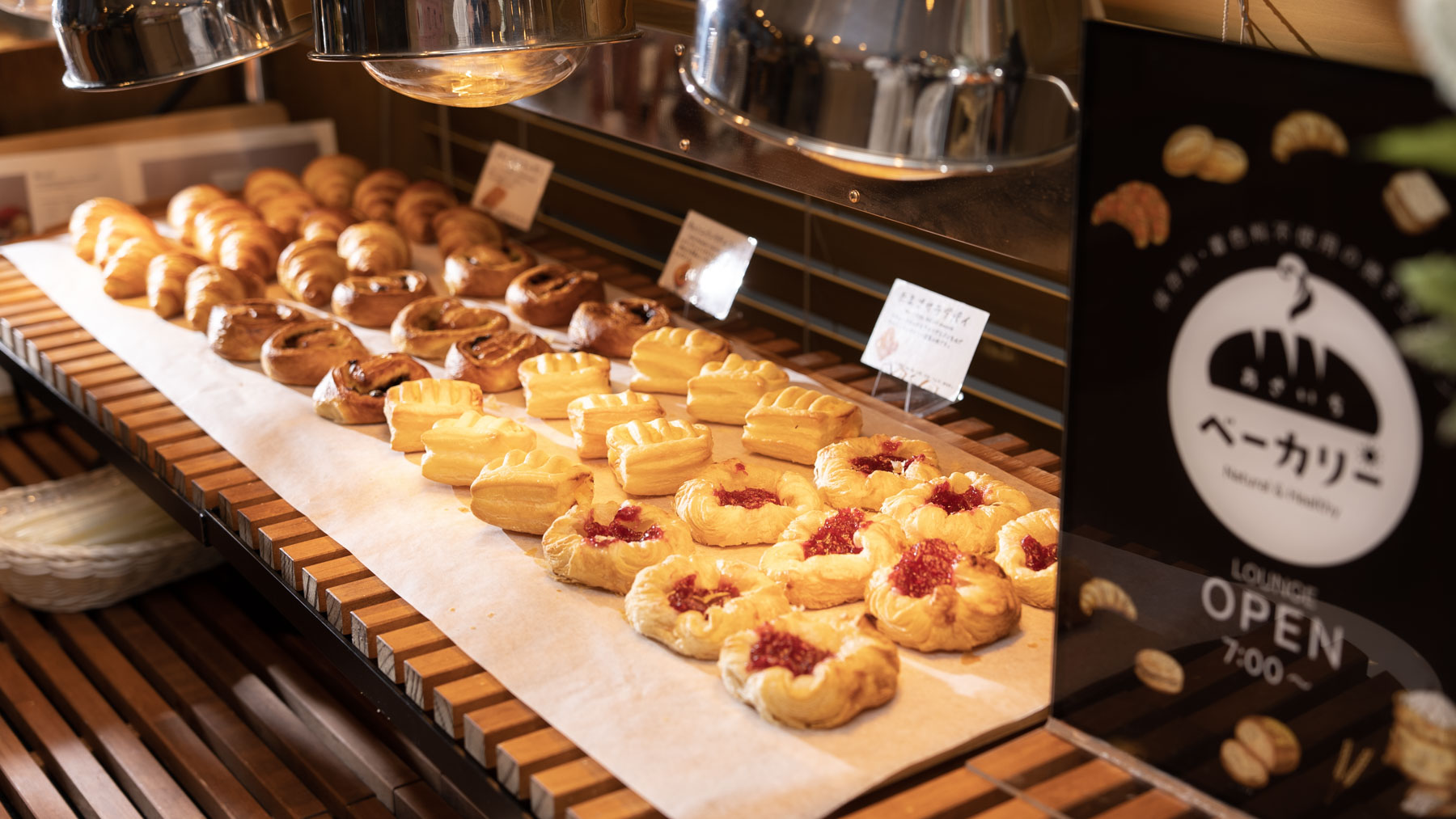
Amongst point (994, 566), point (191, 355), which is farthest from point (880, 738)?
point (191, 355)

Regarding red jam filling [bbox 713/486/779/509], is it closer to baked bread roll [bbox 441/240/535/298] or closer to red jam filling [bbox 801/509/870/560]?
red jam filling [bbox 801/509/870/560]

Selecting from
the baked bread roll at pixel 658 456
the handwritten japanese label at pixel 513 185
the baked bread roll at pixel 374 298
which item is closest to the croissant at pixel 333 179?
the handwritten japanese label at pixel 513 185

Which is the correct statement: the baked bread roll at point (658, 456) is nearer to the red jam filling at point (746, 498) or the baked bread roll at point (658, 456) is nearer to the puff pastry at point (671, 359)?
the red jam filling at point (746, 498)

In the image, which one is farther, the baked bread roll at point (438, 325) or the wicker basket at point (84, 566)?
the wicker basket at point (84, 566)

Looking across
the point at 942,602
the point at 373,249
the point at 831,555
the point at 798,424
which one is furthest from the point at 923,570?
the point at 373,249

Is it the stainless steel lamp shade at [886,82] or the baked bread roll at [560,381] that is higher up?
the stainless steel lamp shade at [886,82]

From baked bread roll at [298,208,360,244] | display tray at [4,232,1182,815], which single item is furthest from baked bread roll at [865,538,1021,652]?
baked bread roll at [298,208,360,244]

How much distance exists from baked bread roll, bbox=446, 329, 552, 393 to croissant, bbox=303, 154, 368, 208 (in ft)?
4.48

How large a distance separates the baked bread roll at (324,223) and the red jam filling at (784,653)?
7.54 ft

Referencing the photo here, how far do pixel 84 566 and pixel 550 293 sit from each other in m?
1.36

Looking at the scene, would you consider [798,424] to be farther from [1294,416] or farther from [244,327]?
[244,327]

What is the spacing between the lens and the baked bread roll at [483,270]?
→ 3324 mm

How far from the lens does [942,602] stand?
1801mm

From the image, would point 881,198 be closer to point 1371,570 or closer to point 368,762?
point 1371,570
